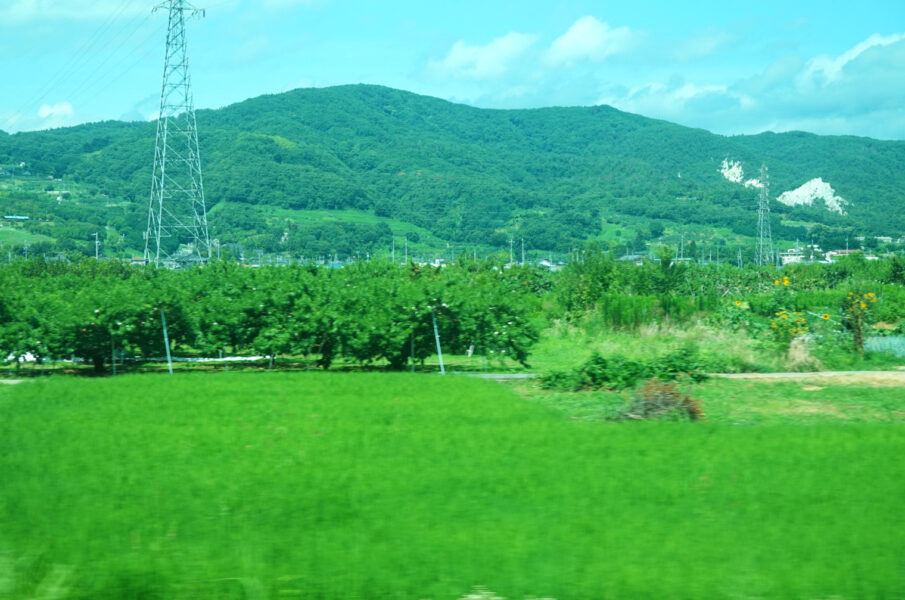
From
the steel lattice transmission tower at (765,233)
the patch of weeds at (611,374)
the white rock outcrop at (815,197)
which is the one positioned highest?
the white rock outcrop at (815,197)

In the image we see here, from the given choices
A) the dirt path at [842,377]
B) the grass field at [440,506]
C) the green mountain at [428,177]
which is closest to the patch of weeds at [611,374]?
the dirt path at [842,377]

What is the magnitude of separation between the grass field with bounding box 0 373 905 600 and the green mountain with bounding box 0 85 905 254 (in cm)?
6902

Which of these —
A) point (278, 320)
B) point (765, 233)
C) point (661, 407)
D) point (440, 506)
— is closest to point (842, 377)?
point (661, 407)

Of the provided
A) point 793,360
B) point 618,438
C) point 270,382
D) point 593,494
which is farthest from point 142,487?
point 793,360

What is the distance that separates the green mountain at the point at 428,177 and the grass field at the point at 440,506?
6902cm

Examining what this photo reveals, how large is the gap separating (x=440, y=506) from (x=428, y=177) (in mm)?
113672

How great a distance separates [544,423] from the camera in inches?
472

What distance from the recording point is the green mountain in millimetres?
93250

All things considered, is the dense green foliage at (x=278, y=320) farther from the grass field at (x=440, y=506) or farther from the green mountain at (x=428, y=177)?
the green mountain at (x=428, y=177)

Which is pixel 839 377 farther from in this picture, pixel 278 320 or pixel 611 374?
pixel 278 320

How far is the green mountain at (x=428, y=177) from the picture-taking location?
306 ft

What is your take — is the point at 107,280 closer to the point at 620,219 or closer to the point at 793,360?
the point at 793,360

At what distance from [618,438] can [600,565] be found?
184 inches

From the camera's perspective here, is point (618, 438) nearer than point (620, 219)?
Yes
